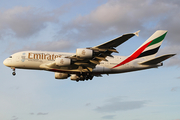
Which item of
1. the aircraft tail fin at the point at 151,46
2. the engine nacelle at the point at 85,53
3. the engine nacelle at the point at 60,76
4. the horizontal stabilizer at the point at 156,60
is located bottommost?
the engine nacelle at the point at 60,76

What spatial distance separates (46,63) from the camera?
36312 millimetres

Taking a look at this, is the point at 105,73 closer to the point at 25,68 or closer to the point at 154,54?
the point at 154,54

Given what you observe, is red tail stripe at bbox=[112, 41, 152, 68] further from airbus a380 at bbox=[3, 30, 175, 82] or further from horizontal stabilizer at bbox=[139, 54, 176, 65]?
horizontal stabilizer at bbox=[139, 54, 176, 65]

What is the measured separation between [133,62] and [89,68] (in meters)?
7.64

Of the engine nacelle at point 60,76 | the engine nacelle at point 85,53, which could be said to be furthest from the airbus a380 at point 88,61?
the engine nacelle at point 60,76

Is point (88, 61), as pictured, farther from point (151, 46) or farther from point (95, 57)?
point (151, 46)

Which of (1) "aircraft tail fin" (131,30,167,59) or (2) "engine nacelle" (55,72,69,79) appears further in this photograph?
(2) "engine nacelle" (55,72,69,79)

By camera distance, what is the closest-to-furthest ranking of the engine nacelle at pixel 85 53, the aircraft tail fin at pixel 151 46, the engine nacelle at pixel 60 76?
the engine nacelle at pixel 85 53 → the aircraft tail fin at pixel 151 46 → the engine nacelle at pixel 60 76

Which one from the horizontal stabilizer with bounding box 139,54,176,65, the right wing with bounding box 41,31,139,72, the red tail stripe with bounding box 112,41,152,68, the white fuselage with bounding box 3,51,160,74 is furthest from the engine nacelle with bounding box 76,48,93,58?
the horizontal stabilizer with bounding box 139,54,176,65

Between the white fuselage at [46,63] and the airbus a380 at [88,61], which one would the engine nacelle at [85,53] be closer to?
the airbus a380 at [88,61]

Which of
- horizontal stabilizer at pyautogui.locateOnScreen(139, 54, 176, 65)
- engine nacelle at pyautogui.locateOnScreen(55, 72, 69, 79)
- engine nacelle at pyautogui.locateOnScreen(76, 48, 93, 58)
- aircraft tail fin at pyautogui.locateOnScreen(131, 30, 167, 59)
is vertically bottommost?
engine nacelle at pyautogui.locateOnScreen(55, 72, 69, 79)

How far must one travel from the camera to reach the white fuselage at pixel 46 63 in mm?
36344

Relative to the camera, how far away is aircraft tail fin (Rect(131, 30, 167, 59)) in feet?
132

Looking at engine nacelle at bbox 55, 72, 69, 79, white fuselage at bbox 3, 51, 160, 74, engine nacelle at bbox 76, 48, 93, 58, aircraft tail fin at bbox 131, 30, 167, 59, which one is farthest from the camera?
engine nacelle at bbox 55, 72, 69, 79
